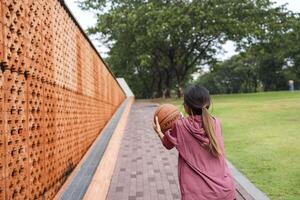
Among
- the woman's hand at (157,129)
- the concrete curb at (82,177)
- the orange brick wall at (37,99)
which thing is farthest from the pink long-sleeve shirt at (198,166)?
the concrete curb at (82,177)

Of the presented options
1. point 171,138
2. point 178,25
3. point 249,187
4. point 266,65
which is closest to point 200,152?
point 171,138

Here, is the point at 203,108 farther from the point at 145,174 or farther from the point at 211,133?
the point at 145,174

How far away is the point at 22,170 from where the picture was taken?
344 centimetres

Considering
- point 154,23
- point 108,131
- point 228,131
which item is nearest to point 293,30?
point 154,23

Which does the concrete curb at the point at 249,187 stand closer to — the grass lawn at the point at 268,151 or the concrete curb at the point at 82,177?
the grass lawn at the point at 268,151

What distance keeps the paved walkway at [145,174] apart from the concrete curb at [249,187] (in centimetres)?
12

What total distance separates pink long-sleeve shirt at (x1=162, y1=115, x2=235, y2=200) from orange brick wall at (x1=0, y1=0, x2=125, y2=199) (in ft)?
4.04

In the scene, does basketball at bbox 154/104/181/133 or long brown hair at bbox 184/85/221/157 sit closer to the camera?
long brown hair at bbox 184/85/221/157

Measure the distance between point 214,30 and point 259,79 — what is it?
110 feet

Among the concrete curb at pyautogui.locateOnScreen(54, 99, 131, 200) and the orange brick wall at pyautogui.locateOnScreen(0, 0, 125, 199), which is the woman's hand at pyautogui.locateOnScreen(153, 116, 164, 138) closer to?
the orange brick wall at pyautogui.locateOnScreen(0, 0, 125, 199)

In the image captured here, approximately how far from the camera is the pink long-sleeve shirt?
2.86 m

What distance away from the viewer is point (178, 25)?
29.6 meters

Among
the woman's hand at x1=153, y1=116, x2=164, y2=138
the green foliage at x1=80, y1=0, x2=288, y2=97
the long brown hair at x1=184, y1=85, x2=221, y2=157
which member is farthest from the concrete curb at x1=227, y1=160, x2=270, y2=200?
the green foliage at x1=80, y1=0, x2=288, y2=97

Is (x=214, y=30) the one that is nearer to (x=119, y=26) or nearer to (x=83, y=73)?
(x=119, y=26)
